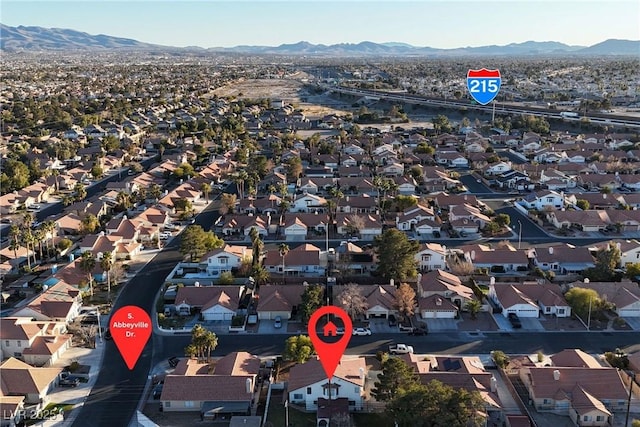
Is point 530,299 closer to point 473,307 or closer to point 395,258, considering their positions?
point 473,307

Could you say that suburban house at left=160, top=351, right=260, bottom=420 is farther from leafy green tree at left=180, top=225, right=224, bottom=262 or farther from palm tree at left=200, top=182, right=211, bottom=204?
palm tree at left=200, top=182, right=211, bottom=204

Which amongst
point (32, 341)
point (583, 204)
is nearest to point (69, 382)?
point (32, 341)

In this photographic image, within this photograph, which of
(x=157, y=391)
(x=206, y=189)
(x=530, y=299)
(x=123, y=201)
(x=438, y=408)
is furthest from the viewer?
(x=206, y=189)

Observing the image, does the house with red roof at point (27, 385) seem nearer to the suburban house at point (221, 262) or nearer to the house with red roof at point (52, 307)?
the house with red roof at point (52, 307)

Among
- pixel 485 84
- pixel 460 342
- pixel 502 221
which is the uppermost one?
pixel 485 84

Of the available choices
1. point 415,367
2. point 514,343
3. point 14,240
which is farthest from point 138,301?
point 514,343

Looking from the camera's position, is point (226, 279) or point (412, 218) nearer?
point (226, 279)
